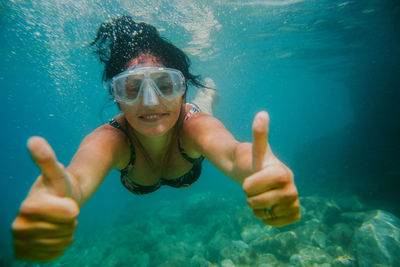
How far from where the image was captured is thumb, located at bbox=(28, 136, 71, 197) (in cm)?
106

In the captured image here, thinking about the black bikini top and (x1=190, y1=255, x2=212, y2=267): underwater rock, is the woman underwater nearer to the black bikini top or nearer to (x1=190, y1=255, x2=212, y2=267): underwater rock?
the black bikini top

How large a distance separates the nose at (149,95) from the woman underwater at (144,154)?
0.01m

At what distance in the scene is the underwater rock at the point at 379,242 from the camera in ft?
18.7

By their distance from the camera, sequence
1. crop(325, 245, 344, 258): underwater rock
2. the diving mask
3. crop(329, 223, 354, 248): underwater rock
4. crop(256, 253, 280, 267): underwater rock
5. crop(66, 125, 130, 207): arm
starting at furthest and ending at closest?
1. crop(329, 223, 354, 248): underwater rock
2. crop(256, 253, 280, 267): underwater rock
3. crop(325, 245, 344, 258): underwater rock
4. the diving mask
5. crop(66, 125, 130, 207): arm

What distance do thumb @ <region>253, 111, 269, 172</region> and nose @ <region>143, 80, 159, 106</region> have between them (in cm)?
148

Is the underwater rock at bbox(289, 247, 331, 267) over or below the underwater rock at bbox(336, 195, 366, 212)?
over

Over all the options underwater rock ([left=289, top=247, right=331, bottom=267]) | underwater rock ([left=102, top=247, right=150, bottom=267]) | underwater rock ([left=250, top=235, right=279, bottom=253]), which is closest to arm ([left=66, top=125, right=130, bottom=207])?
underwater rock ([left=289, top=247, right=331, bottom=267])

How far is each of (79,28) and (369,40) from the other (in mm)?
23786

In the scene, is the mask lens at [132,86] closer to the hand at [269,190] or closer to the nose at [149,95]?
the nose at [149,95]

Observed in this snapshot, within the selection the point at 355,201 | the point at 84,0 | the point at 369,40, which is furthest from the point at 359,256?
the point at 369,40

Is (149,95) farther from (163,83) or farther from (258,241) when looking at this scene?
(258,241)

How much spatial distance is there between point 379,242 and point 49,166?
832 cm

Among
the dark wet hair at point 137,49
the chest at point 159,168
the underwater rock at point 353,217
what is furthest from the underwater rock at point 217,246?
the dark wet hair at point 137,49

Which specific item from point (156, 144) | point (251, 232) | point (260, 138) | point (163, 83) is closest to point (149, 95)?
point (163, 83)
